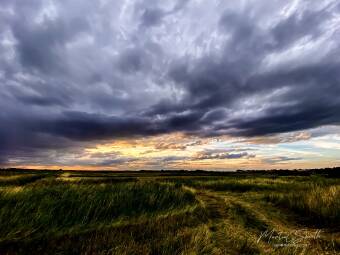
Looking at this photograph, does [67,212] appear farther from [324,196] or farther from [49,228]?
[324,196]

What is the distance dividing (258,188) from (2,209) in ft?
65.2

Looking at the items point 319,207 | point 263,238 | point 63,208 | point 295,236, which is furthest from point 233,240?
point 319,207

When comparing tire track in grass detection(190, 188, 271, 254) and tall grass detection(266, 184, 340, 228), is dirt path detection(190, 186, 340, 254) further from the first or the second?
tall grass detection(266, 184, 340, 228)

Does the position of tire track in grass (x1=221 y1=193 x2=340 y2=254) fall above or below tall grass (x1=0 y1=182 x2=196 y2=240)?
below

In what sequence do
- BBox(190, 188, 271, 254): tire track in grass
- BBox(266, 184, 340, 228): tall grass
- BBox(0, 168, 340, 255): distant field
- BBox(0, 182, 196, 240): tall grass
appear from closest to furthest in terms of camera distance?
BBox(0, 168, 340, 255): distant field → BBox(190, 188, 271, 254): tire track in grass → BBox(0, 182, 196, 240): tall grass → BBox(266, 184, 340, 228): tall grass

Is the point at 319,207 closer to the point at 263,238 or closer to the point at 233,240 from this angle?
the point at 263,238

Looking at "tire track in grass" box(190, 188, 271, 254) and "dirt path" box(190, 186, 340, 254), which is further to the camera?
"dirt path" box(190, 186, 340, 254)

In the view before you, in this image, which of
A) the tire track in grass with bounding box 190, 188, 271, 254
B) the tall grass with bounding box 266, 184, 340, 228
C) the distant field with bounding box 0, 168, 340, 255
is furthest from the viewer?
the tall grass with bounding box 266, 184, 340, 228

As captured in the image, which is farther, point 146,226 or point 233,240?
point 146,226

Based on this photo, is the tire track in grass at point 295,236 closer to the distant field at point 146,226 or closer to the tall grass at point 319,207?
the distant field at point 146,226

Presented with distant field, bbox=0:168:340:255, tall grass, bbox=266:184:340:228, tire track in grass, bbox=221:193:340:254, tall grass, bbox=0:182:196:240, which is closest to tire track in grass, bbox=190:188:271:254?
distant field, bbox=0:168:340:255

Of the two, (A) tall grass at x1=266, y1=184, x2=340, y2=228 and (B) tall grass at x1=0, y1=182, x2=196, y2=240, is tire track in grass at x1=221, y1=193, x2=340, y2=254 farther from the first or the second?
(B) tall grass at x1=0, y1=182, x2=196, y2=240

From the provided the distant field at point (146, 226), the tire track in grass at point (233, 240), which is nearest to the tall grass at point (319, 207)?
the distant field at point (146, 226)

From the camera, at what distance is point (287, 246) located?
19.6 feet
